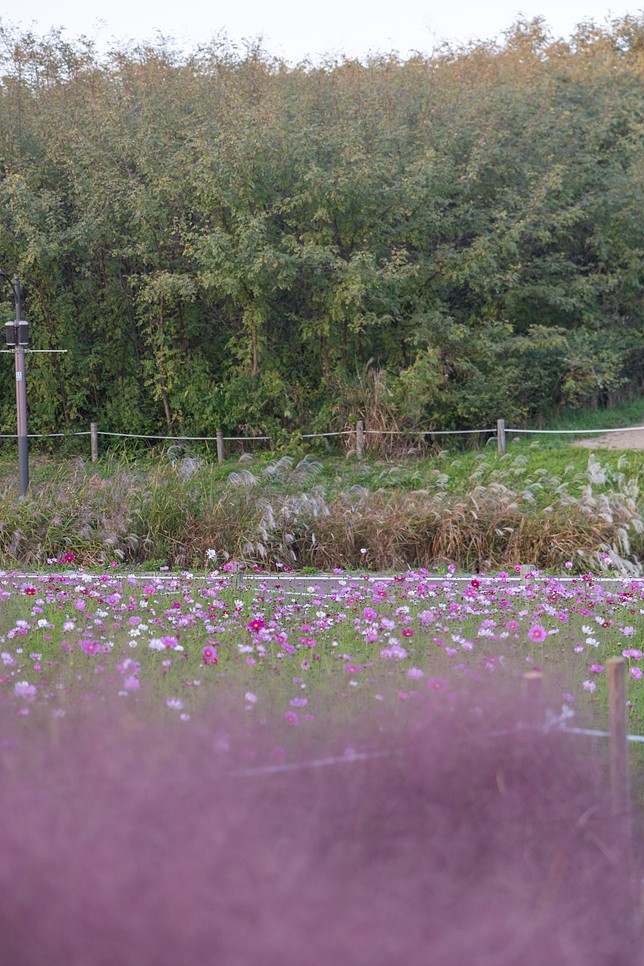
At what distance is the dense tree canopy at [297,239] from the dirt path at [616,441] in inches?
54.3

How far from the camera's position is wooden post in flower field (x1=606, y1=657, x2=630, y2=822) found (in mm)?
3037

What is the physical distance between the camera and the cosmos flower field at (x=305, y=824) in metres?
1.96

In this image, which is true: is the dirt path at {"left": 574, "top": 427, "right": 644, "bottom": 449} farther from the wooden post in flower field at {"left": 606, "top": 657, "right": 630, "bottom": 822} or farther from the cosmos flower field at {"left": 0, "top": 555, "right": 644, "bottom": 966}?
the wooden post in flower field at {"left": 606, "top": 657, "right": 630, "bottom": 822}

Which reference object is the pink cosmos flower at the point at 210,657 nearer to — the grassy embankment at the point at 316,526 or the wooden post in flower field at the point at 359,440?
the grassy embankment at the point at 316,526

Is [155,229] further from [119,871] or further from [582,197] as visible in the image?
[119,871]

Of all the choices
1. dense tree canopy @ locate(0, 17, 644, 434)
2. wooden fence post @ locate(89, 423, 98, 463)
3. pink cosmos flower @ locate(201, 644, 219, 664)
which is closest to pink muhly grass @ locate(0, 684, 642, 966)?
pink cosmos flower @ locate(201, 644, 219, 664)

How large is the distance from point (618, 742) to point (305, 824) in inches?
46.7

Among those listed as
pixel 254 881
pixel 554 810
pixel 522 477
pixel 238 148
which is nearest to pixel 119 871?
pixel 254 881

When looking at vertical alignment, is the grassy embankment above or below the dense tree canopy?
below

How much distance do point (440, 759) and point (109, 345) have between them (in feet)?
65.5

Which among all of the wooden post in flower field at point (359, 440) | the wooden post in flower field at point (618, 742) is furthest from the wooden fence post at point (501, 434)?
the wooden post in flower field at point (618, 742)

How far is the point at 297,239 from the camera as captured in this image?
20.1 meters

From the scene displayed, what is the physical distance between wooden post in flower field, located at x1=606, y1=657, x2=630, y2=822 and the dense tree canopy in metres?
15.7

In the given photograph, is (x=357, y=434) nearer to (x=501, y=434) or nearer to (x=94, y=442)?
(x=501, y=434)
